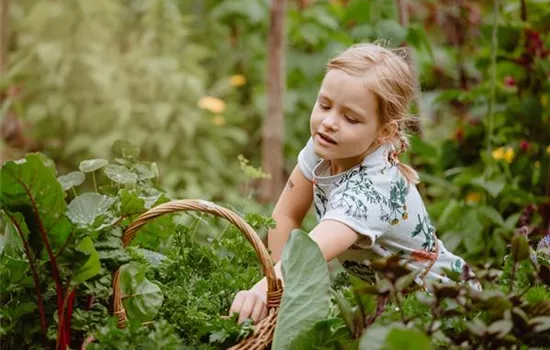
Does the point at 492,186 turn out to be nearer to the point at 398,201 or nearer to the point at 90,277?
the point at 398,201

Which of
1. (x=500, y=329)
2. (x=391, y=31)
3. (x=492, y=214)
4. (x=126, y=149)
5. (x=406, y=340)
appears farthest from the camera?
(x=391, y=31)

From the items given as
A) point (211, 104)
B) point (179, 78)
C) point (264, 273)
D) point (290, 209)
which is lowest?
point (211, 104)

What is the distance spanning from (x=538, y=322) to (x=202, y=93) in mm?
3430

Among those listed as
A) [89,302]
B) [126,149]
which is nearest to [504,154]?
[126,149]

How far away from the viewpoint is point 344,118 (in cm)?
152

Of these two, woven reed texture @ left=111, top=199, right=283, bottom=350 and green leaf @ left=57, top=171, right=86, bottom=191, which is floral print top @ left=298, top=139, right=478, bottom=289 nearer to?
woven reed texture @ left=111, top=199, right=283, bottom=350

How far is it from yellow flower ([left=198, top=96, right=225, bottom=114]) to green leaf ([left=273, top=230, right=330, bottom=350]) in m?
3.04

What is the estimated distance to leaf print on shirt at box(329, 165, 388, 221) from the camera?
58.0 inches

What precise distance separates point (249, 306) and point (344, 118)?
0.43 meters

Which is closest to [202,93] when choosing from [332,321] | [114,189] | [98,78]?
[98,78]

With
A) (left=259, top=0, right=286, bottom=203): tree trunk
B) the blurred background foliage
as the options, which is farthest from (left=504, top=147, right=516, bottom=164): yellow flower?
(left=259, top=0, right=286, bottom=203): tree trunk

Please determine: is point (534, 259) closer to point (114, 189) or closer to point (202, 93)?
point (114, 189)

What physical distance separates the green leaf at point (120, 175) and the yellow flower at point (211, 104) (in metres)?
2.71

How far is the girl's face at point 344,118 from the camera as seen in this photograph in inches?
59.1
